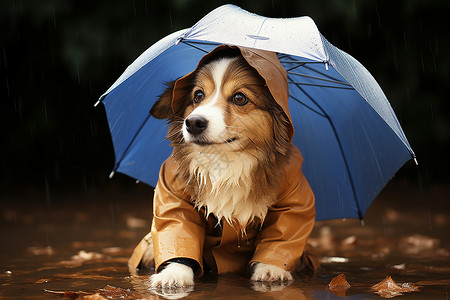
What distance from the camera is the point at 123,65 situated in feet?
24.7

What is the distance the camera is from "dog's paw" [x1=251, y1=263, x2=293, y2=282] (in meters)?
2.88

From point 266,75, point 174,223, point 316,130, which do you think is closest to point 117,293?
point 174,223

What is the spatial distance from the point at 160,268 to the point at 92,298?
52 cm

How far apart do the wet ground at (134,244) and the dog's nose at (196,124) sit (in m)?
0.78

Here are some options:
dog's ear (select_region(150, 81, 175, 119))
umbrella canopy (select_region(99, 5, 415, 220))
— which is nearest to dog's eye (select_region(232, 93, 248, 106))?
dog's ear (select_region(150, 81, 175, 119))

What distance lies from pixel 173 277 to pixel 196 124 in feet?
2.56

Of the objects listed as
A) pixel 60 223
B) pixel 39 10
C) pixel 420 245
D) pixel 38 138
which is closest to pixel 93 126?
pixel 38 138

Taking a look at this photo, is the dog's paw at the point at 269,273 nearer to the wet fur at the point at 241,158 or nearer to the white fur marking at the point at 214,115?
the wet fur at the point at 241,158

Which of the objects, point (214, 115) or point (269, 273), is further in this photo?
point (269, 273)

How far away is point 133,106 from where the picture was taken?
11.7 ft

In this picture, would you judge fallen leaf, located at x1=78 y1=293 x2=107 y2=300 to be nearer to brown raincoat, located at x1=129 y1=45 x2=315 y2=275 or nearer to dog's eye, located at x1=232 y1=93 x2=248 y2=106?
brown raincoat, located at x1=129 y1=45 x2=315 y2=275

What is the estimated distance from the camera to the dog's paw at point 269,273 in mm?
2875

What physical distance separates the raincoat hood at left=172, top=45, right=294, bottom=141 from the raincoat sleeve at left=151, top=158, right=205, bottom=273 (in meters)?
0.42

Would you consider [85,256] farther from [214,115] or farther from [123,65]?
[123,65]
